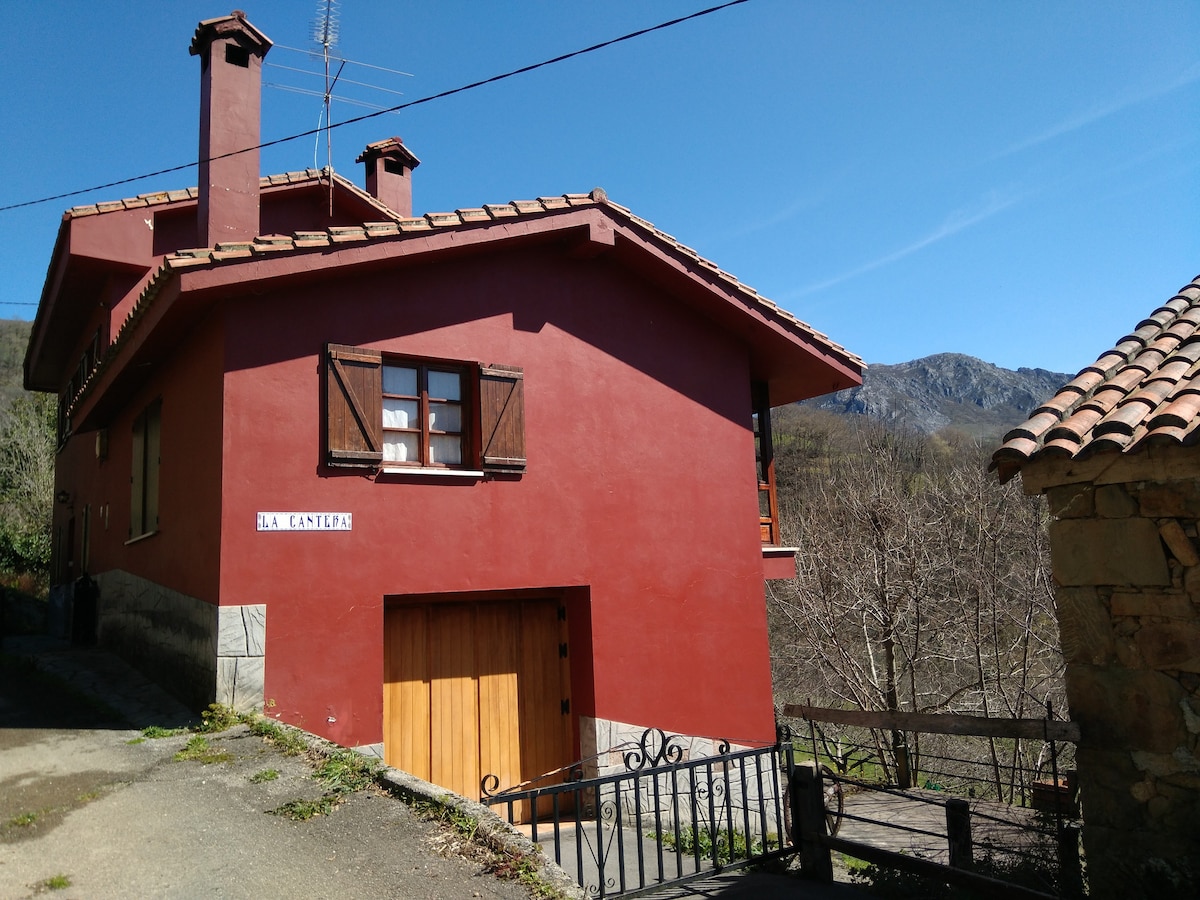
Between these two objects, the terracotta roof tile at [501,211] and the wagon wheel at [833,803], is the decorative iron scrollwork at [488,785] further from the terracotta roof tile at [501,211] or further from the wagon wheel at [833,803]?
the terracotta roof tile at [501,211]

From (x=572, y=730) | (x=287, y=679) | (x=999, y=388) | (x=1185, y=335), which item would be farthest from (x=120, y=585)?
(x=999, y=388)

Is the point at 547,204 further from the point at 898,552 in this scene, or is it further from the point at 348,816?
the point at 898,552

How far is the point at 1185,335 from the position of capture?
6.36 m

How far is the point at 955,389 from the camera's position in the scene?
4316 inches

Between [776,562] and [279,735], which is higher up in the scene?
[776,562]

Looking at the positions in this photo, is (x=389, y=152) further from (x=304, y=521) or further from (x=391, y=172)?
(x=304, y=521)

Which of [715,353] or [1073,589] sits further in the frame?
[715,353]

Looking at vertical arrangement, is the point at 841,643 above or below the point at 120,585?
below

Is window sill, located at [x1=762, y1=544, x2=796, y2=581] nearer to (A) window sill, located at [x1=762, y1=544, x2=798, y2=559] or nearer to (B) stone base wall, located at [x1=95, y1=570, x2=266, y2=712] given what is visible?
(A) window sill, located at [x1=762, y1=544, x2=798, y2=559]

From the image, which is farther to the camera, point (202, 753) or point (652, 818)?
point (652, 818)

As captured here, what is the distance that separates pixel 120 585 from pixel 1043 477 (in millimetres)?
11567

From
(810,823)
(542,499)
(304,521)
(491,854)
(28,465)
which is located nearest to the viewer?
(491,854)

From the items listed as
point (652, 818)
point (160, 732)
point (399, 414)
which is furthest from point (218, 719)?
point (652, 818)

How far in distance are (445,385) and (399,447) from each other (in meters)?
0.86
